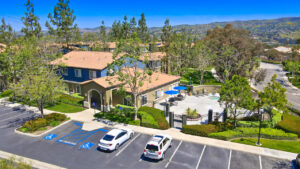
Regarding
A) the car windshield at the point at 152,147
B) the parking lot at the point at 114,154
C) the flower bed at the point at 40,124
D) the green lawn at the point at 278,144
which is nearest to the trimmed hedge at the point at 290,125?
the green lawn at the point at 278,144

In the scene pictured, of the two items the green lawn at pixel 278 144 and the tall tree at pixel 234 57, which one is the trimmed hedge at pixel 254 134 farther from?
the tall tree at pixel 234 57

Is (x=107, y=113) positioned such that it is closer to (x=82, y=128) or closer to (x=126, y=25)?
(x=82, y=128)

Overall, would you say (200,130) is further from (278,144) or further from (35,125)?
(35,125)

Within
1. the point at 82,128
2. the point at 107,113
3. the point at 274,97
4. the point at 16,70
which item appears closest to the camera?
the point at 274,97

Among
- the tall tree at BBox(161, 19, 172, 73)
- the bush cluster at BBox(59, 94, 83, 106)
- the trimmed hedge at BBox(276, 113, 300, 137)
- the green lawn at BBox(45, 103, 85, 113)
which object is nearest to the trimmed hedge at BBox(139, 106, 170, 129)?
the green lawn at BBox(45, 103, 85, 113)

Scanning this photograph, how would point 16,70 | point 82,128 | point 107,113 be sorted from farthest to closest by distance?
point 16,70 → point 107,113 → point 82,128

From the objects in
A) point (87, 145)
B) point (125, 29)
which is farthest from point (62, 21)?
point (87, 145)

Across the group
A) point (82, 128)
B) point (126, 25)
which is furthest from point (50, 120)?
point (126, 25)
